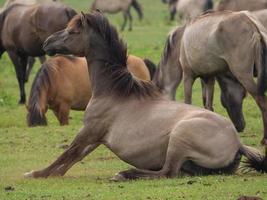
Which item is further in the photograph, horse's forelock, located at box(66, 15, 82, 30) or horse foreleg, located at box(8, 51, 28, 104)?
horse foreleg, located at box(8, 51, 28, 104)

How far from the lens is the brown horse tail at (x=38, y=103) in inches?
620

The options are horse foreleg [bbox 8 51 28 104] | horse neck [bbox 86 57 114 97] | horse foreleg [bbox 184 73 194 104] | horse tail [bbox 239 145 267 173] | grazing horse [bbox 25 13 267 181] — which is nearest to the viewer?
grazing horse [bbox 25 13 267 181]

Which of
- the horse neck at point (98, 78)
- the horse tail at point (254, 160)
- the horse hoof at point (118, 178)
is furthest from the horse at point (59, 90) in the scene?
the horse tail at point (254, 160)

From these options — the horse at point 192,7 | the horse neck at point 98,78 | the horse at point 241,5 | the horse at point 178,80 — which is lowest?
the horse at point 192,7

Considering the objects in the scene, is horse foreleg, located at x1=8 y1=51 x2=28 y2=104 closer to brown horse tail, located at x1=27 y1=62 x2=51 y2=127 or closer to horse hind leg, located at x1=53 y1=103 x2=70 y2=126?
horse hind leg, located at x1=53 y1=103 x2=70 y2=126

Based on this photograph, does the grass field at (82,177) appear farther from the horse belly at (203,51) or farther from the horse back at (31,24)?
the horse back at (31,24)

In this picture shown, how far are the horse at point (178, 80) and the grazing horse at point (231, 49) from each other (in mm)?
1121

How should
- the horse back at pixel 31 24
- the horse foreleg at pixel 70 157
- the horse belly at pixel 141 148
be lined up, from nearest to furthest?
the horse belly at pixel 141 148 → the horse foreleg at pixel 70 157 → the horse back at pixel 31 24

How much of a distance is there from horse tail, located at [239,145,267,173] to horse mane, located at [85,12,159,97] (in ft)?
3.72

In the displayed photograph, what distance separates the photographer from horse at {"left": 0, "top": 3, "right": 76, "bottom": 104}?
19891 mm

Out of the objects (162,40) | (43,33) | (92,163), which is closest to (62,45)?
(92,163)

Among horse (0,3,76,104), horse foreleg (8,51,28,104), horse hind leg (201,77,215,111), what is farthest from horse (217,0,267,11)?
horse foreleg (8,51,28,104)

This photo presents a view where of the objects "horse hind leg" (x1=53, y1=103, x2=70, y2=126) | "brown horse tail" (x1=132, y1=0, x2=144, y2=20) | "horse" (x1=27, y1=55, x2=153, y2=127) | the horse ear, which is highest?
the horse ear

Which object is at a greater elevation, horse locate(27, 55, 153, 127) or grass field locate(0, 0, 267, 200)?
grass field locate(0, 0, 267, 200)
